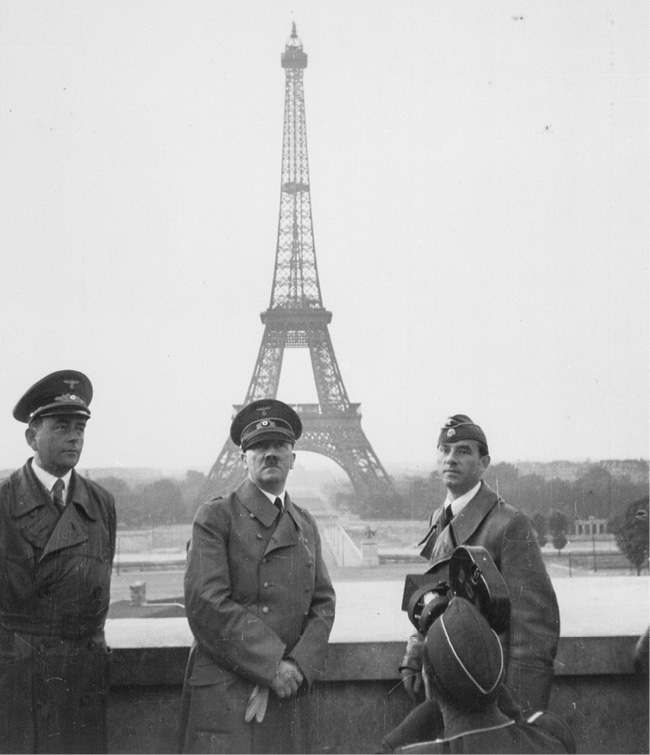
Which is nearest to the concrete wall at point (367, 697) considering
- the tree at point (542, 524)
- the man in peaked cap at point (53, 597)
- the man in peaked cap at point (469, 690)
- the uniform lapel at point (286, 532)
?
the man in peaked cap at point (53, 597)

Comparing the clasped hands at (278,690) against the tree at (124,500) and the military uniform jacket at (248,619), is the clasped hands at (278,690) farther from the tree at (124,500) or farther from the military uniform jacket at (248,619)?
the tree at (124,500)

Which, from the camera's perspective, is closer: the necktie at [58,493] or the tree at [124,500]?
the necktie at [58,493]

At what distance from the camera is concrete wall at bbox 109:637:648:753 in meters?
3.17

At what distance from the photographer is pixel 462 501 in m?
2.79

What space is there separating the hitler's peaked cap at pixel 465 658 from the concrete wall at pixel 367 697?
1556 millimetres

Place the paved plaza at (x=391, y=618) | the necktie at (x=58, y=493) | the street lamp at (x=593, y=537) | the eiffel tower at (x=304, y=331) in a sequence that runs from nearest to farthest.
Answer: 1. the necktie at (x=58, y=493)
2. the paved plaza at (x=391, y=618)
3. the street lamp at (x=593, y=537)
4. the eiffel tower at (x=304, y=331)

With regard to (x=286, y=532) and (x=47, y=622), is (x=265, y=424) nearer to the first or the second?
(x=286, y=532)

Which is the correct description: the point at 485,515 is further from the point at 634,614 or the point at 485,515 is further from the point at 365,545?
the point at 365,545

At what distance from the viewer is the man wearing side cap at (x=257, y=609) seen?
2598 millimetres

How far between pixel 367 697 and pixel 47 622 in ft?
4.16

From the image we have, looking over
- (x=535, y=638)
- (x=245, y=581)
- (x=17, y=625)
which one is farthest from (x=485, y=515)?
(x=17, y=625)

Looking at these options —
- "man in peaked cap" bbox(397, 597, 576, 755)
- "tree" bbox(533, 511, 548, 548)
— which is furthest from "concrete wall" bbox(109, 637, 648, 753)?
A: "tree" bbox(533, 511, 548, 548)

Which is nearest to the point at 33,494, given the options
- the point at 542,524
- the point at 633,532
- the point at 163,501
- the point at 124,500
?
the point at 124,500

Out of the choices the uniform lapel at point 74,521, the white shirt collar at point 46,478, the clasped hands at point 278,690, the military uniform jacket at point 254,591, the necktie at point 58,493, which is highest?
the white shirt collar at point 46,478
